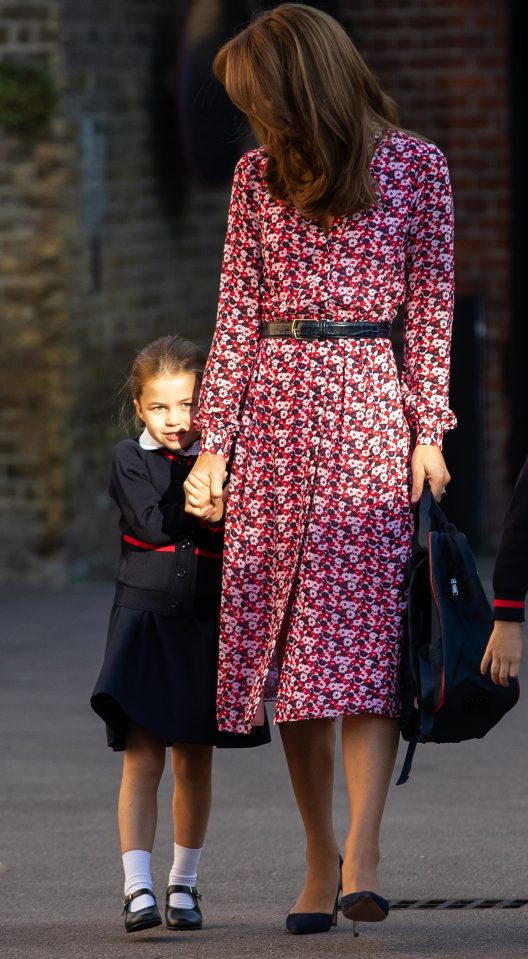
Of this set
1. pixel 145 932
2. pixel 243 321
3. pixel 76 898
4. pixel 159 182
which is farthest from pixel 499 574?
pixel 159 182

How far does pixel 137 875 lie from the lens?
4312 mm

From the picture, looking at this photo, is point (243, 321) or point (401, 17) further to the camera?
point (401, 17)

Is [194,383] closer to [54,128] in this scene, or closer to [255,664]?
[255,664]

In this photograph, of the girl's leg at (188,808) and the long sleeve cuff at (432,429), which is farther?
the girl's leg at (188,808)

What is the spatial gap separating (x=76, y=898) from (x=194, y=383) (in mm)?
1294

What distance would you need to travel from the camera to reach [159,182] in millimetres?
10492

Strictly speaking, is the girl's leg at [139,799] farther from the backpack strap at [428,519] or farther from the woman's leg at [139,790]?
the backpack strap at [428,519]

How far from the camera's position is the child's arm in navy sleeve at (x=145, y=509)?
442 centimetres

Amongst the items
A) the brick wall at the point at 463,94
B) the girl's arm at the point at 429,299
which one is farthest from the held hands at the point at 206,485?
the brick wall at the point at 463,94

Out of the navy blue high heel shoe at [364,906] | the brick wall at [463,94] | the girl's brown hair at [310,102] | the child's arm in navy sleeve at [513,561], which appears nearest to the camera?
the child's arm in navy sleeve at [513,561]

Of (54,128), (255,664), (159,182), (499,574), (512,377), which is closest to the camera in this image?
(499,574)

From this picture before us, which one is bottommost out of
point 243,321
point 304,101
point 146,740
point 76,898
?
point 76,898

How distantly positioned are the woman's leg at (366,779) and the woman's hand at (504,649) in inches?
17.8

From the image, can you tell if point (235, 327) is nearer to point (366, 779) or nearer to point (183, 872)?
point (366, 779)
